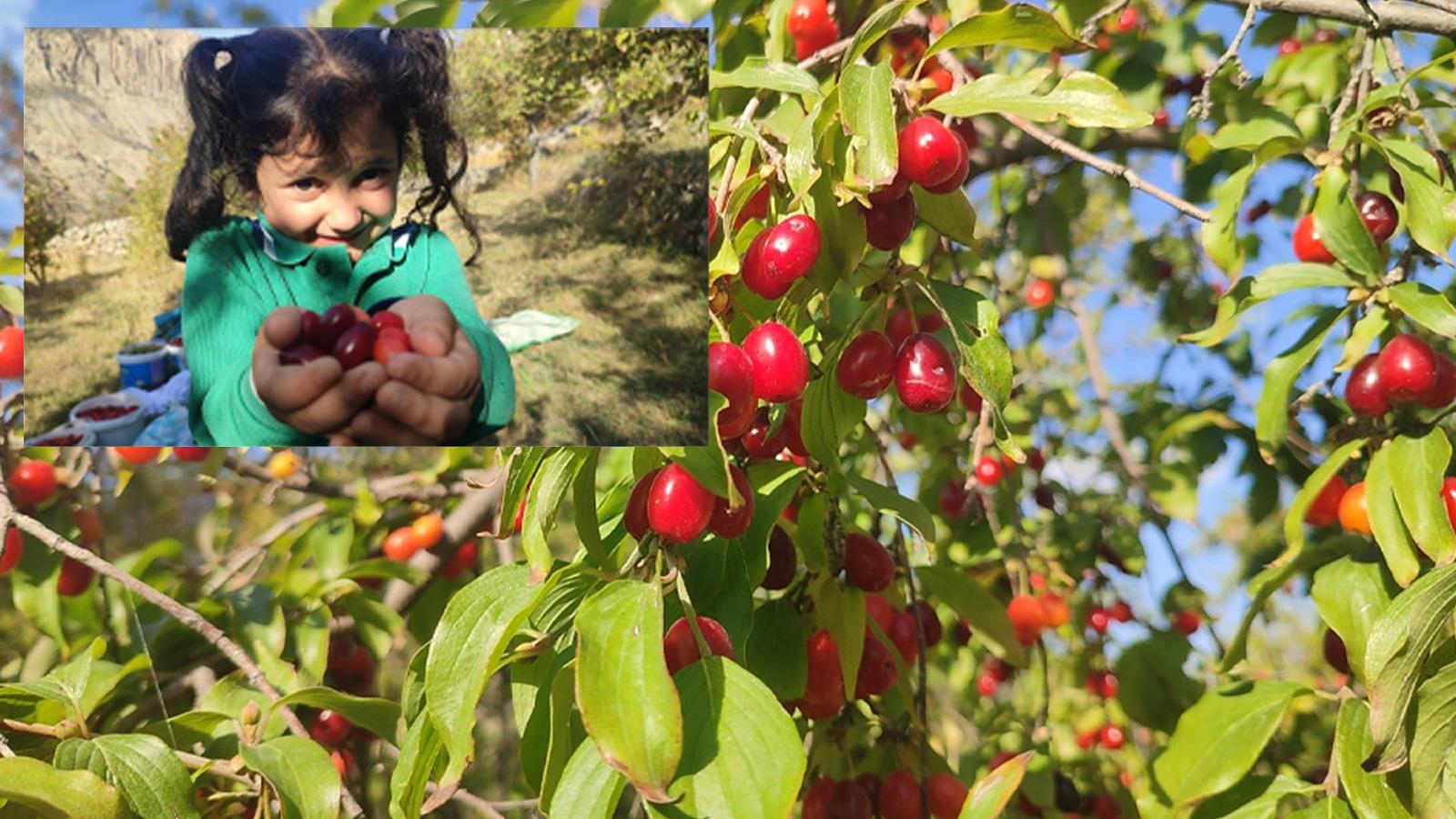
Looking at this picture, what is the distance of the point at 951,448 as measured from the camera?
1.98 metres

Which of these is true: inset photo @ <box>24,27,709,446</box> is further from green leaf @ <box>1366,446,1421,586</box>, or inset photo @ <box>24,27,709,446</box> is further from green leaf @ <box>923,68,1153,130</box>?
green leaf @ <box>1366,446,1421,586</box>

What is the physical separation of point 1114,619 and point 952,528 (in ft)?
1.33

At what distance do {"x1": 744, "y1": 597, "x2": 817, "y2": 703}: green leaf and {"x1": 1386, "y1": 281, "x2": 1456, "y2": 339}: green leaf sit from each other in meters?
0.66

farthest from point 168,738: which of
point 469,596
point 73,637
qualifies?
point 73,637

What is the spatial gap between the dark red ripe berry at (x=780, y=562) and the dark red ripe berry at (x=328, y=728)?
2.52 feet

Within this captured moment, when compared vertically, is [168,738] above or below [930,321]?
below

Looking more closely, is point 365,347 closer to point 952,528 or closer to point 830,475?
point 830,475

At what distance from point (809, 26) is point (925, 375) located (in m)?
0.62

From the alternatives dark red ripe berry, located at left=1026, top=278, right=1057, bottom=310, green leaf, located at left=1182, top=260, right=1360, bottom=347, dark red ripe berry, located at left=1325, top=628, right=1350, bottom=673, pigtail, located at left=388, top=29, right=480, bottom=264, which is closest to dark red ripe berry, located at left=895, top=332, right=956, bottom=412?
pigtail, located at left=388, top=29, right=480, bottom=264

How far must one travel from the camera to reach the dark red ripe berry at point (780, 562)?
966 mm

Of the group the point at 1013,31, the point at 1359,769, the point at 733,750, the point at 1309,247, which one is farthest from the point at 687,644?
the point at 1309,247

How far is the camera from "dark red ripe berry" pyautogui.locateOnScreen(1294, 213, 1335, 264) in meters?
1.33

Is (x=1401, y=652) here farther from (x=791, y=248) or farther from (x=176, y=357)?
(x=176, y=357)

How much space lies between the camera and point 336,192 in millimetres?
746
